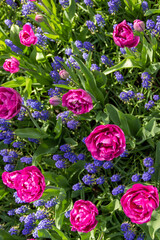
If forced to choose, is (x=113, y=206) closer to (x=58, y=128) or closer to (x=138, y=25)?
(x=58, y=128)

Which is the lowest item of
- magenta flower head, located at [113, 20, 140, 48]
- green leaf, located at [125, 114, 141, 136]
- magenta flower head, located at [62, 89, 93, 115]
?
green leaf, located at [125, 114, 141, 136]

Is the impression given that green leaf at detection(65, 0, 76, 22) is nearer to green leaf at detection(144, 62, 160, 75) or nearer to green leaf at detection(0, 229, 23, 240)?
green leaf at detection(144, 62, 160, 75)

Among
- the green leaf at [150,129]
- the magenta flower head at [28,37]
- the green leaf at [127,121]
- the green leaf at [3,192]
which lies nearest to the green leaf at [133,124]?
the green leaf at [127,121]

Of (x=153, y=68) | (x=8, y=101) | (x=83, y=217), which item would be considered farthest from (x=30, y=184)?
(x=153, y=68)

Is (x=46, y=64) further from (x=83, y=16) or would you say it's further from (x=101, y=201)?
(x=101, y=201)

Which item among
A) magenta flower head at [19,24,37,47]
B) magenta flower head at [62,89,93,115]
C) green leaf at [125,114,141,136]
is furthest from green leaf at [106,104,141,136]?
magenta flower head at [19,24,37,47]

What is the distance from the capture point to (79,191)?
275 cm

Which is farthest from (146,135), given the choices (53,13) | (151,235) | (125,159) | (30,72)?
(53,13)

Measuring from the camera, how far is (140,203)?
1903 millimetres

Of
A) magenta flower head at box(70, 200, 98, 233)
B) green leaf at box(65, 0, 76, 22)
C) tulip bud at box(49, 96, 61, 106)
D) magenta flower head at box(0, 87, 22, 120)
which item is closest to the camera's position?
magenta flower head at box(70, 200, 98, 233)

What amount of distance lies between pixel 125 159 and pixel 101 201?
17.2 inches

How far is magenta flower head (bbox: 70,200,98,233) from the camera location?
2.02 m

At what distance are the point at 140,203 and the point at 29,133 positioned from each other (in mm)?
1220

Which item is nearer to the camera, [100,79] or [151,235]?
[151,235]
